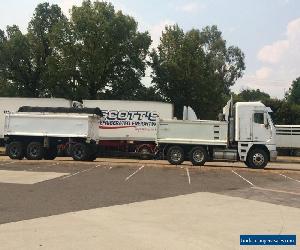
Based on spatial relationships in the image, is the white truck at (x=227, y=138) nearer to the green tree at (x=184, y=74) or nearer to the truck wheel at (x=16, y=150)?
the truck wheel at (x=16, y=150)

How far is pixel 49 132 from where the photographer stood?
2789 cm

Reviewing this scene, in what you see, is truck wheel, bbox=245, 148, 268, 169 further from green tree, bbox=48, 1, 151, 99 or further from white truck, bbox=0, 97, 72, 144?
green tree, bbox=48, 1, 151, 99

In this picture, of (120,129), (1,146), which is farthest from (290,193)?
(1,146)

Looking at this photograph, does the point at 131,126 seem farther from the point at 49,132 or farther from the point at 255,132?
the point at 255,132

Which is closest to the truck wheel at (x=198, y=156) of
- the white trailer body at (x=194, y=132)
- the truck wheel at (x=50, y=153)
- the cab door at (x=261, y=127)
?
Answer: the white trailer body at (x=194, y=132)

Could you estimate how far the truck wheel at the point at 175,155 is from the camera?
2609cm

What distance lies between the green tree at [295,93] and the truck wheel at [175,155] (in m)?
78.5

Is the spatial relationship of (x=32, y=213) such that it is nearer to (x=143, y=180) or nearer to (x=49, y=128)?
(x=143, y=180)

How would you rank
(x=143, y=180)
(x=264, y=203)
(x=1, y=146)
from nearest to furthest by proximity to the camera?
1. (x=264, y=203)
2. (x=143, y=180)
3. (x=1, y=146)

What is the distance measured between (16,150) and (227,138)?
41.4 ft

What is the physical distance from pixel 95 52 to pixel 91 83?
11.4 feet

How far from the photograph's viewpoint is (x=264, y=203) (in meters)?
12.6

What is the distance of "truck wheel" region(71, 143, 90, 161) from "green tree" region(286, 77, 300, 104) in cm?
7932

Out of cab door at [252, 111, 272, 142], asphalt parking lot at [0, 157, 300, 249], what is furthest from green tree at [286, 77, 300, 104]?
asphalt parking lot at [0, 157, 300, 249]
